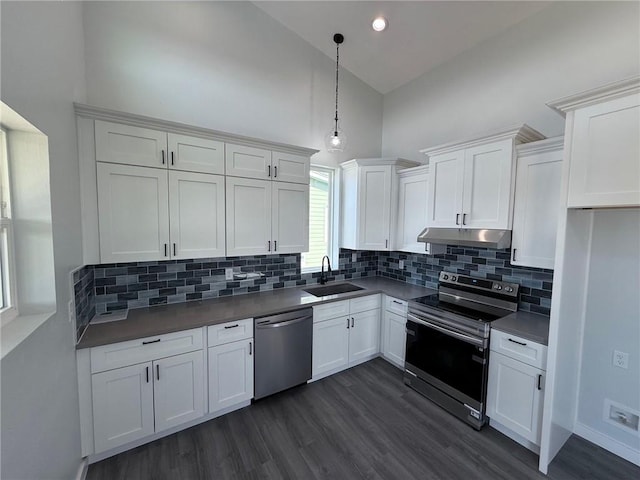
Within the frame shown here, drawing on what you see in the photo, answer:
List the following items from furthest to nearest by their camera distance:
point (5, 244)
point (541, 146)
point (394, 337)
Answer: point (394, 337) → point (541, 146) → point (5, 244)

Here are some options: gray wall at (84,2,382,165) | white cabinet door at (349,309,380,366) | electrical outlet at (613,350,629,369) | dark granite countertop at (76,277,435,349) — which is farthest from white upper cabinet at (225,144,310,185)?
electrical outlet at (613,350,629,369)

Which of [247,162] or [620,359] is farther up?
[247,162]

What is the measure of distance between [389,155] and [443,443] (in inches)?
128

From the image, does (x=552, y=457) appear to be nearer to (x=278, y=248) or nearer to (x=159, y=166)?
(x=278, y=248)

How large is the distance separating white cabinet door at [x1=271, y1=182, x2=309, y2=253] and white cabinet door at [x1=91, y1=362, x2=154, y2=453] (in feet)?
4.85

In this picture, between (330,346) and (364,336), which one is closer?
(330,346)

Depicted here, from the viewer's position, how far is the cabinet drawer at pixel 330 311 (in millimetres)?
2730

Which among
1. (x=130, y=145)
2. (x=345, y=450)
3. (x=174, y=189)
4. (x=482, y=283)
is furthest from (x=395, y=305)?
(x=130, y=145)

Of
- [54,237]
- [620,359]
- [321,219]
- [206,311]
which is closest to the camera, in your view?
[54,237]

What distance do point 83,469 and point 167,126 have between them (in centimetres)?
242

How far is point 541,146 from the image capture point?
209 cm

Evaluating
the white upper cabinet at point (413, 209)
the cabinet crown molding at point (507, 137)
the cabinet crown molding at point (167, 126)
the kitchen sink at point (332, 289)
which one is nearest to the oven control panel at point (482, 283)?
the white upper cabinet at point (413, 209)

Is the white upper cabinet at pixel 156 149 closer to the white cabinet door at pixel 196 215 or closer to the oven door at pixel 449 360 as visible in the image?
the white cabinet door at pixel 196 215

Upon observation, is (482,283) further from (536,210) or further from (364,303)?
(364,303)
